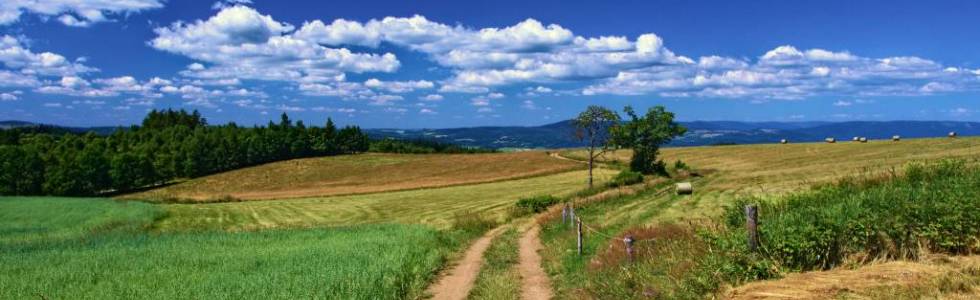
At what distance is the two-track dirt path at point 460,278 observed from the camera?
52.7 feet

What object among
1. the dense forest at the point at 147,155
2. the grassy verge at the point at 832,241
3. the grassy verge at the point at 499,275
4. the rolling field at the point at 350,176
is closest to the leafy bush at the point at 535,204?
the grassy verge at the point at 499,275

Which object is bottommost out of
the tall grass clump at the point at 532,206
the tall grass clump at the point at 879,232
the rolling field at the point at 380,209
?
the rolling field at the point at 380,209

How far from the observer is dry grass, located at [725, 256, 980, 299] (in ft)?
26.9

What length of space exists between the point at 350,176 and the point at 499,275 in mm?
82513

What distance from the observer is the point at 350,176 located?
97.4 meters

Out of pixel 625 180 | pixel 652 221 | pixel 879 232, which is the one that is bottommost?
pixel 625 180

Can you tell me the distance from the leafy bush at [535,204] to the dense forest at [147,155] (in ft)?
294

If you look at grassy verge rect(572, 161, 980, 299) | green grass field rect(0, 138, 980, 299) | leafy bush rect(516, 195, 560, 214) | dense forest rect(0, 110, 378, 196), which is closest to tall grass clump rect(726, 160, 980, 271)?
grassy verge rect(572, 161, 980, 299)

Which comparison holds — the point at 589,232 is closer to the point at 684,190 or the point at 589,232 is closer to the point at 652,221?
the point at 652,221

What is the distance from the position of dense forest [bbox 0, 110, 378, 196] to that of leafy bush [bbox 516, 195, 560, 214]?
89629 millimetres

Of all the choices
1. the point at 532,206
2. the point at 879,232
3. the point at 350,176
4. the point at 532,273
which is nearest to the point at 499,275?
the point at 532,273

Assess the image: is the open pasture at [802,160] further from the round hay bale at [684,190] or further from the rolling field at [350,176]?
the rolling field at [350,176]

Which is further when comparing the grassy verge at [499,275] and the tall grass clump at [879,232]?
the grassy verge at [499,275]

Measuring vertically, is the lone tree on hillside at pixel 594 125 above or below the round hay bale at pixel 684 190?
above
